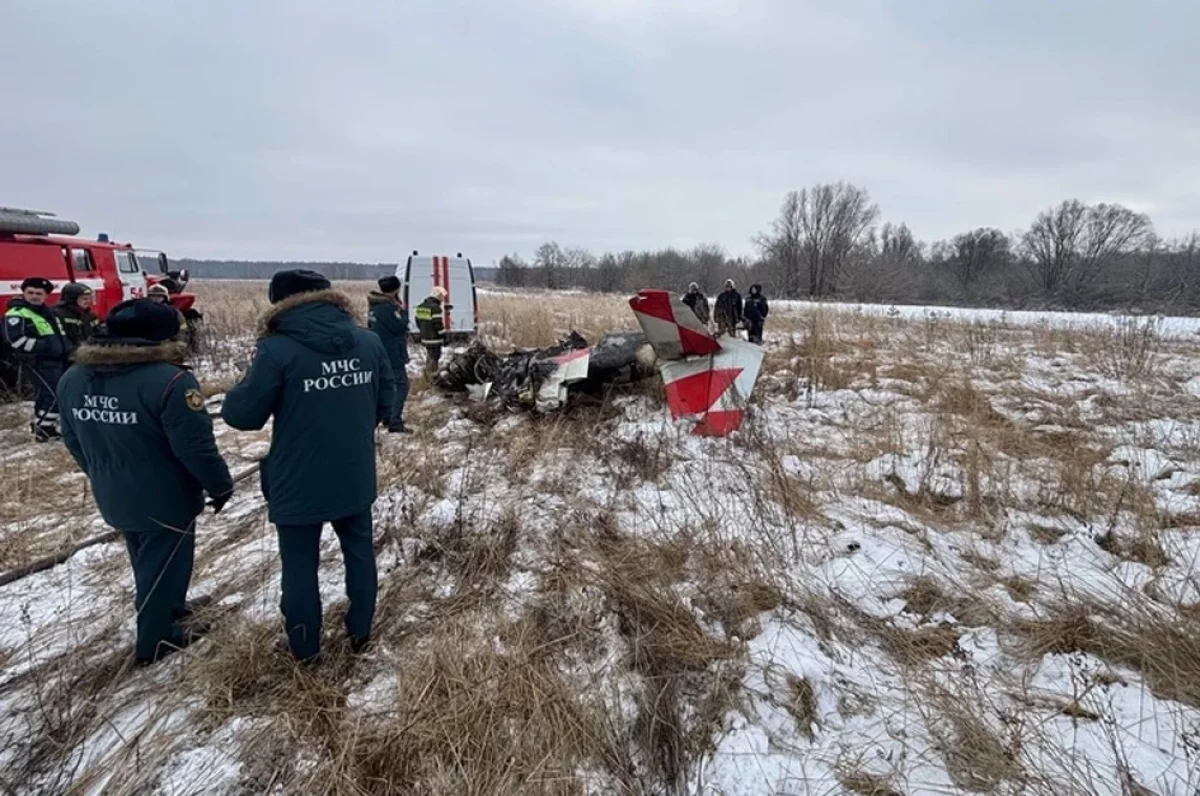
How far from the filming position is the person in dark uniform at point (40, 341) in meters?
5.34

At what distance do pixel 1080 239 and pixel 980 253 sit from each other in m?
8.89

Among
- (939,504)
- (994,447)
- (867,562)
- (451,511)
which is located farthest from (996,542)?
(451,511)

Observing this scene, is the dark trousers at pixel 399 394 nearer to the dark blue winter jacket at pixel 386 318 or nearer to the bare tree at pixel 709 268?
the dark blue winter jacket at pixel 386 318

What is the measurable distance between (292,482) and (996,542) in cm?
385

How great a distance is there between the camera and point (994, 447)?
15.0 ft

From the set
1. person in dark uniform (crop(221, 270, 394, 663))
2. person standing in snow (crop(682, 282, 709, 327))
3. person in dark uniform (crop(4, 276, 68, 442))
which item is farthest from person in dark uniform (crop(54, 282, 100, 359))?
person standing in snow (crop(682, 282, 709, 327))

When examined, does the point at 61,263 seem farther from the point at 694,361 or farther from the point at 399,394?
the point at 694,361

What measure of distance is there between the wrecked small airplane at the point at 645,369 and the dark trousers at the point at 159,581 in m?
4.12

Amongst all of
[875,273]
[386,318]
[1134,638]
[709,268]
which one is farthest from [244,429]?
[709,268]

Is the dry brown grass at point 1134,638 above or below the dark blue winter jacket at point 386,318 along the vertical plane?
below

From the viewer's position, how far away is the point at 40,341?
17.8 ft

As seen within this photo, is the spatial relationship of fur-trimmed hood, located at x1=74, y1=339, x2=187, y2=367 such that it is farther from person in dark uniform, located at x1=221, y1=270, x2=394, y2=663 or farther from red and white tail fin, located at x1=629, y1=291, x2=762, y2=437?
red and white tail fin, located at x1=629, y1=291, x2=762, y2=437

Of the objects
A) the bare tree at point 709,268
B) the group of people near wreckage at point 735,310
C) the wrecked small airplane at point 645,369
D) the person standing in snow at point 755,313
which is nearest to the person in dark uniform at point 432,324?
the wrecked small airplane at point 645,369

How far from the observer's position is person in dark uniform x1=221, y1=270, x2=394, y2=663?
6.74 ft
